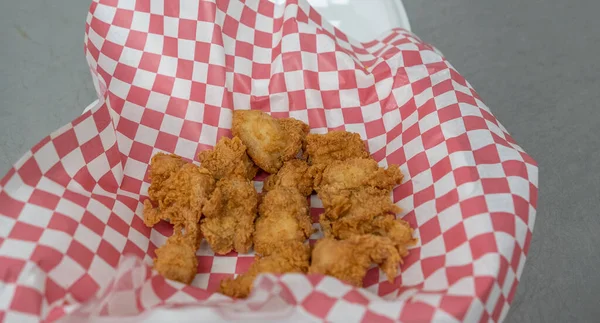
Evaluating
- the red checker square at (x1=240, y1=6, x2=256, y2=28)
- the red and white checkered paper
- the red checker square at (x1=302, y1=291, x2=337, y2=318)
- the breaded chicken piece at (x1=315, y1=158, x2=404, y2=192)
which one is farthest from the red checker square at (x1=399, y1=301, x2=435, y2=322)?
the red checker square at (x1=240, y1=6, x2=256, y2=28)

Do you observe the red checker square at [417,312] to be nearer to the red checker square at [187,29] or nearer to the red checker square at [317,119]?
the red checker square at [317,119]

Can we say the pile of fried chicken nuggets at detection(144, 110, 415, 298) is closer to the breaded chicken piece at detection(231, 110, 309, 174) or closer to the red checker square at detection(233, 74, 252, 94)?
the breaded chicken piece at detection(231, 110, 309, 174)

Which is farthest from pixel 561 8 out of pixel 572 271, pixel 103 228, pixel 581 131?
pixel 103 228

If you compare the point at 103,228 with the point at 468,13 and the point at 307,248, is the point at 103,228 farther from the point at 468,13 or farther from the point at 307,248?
the point at 468,13

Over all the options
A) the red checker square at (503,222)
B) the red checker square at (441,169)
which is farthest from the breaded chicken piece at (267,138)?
the red checker square at (503,222)

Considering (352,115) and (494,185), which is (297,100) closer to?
(352,115)
